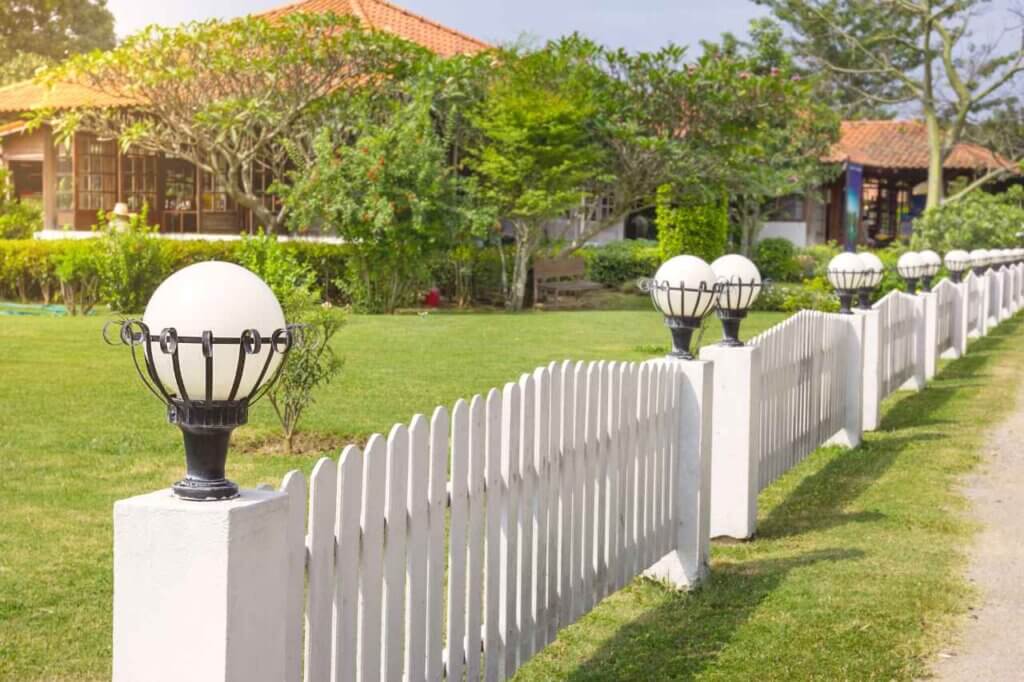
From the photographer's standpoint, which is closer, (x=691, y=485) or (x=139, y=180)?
(x=691, y=485)

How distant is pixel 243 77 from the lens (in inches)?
881

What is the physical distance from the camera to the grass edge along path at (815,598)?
4891 millimetres

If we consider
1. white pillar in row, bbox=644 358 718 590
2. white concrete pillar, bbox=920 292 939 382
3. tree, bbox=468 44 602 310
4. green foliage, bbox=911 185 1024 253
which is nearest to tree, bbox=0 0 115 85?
tree, bbox=468 44 602 310

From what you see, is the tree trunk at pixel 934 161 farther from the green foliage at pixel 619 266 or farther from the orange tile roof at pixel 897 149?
the green foliage at pixel 619 266

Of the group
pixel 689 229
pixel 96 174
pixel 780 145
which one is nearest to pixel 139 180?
pixel 96 174

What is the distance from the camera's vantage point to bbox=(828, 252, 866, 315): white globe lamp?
33.1ft

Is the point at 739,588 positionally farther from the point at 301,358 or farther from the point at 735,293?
the point at 301,358

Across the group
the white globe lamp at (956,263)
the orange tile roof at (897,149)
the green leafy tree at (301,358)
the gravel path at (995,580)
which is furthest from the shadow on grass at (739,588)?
the orange tile roof at (897,149)

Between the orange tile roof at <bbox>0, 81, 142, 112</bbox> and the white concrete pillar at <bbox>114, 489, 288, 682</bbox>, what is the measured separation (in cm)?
2190

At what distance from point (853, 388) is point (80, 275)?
1323 cm

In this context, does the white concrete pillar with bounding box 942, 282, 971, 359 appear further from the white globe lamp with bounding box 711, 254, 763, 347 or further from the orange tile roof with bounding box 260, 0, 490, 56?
the orange tile roof with bounding box 260, 0, 490, 56

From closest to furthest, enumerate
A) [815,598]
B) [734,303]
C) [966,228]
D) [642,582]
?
[815,598] < [642,582] < [734,303] < [966,228]

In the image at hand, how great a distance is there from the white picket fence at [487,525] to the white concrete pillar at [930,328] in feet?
26.9

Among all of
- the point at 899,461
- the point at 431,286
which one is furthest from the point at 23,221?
the point at 899,461
